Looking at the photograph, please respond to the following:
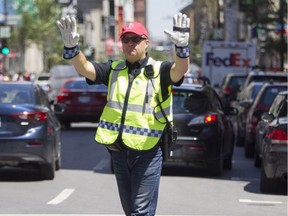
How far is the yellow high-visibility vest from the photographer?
7.59 metres

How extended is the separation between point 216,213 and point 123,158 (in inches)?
181

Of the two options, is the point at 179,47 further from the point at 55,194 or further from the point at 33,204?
the point at 55,194

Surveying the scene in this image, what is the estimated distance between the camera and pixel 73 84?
3031 centimetres

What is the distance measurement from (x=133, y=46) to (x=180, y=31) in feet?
1.71

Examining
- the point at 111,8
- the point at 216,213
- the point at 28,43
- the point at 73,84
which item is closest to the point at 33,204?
the point at 216,213

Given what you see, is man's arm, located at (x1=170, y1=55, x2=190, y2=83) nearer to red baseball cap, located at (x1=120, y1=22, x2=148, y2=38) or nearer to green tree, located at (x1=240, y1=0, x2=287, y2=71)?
red baseball cap, located at (x1=120, y1=22, x2=148, y2=38)

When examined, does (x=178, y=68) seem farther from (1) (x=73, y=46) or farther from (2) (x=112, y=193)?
(2) (x=112, y=193)

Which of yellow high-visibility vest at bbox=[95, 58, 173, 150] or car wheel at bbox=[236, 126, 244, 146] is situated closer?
yellow high-visibility vest at bbox=[95, 58, 173, 150]

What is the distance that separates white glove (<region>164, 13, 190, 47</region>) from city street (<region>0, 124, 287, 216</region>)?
15.5 ft

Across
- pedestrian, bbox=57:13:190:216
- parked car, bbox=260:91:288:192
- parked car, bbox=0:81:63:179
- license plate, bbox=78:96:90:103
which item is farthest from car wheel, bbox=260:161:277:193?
license plate, bbox=78:96:90:103

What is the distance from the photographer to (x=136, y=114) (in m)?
7.59

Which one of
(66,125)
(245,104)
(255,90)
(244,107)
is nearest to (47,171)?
(245,104)

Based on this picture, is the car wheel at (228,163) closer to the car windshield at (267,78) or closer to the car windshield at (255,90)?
the car windshield at (255,90)

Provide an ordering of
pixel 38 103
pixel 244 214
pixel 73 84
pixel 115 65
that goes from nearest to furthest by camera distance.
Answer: pixel 115 65 → pixel 244 214 → pixel 38 103 → pixel 73 84
